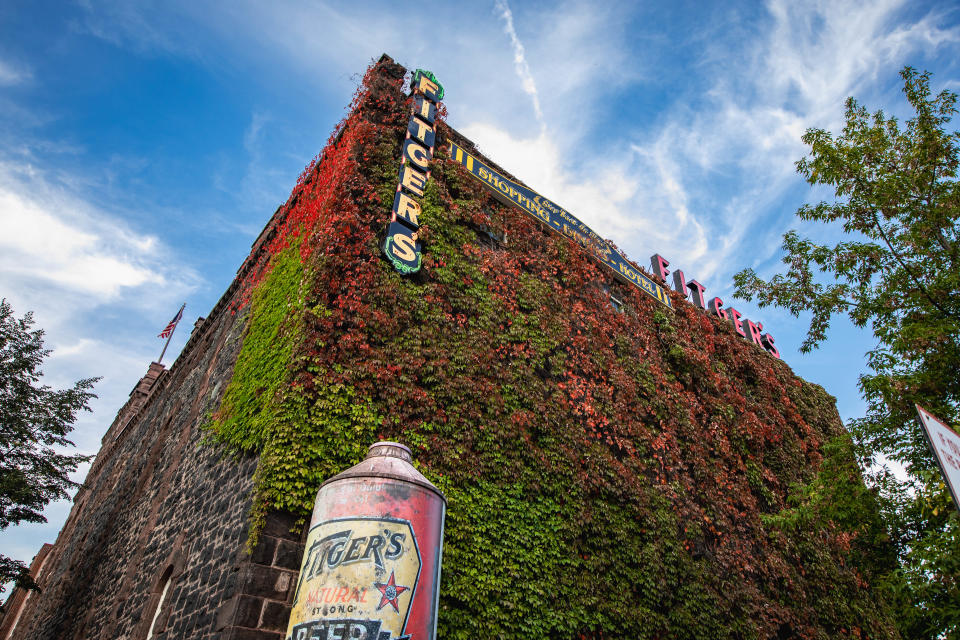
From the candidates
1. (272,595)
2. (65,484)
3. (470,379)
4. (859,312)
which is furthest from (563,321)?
(65,484)

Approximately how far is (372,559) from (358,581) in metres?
0.24

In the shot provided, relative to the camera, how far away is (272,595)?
718cm

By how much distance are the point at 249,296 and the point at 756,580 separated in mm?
14554

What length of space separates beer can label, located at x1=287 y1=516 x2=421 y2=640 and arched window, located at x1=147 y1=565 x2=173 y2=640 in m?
4.94

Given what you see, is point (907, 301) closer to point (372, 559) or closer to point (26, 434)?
point (372, 559)

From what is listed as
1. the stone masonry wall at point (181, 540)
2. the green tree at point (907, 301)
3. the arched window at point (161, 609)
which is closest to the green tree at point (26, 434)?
the stone masonry wall at point (181, 540)

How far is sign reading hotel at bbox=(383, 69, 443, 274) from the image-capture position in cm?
1129

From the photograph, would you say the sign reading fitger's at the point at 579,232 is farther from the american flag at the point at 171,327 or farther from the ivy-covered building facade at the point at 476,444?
the american flag at the point at 171,327

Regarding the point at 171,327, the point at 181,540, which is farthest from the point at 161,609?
the point at 171,327

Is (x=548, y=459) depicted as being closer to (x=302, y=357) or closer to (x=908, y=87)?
(x=302, y=357)

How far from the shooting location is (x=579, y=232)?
55.8 feet

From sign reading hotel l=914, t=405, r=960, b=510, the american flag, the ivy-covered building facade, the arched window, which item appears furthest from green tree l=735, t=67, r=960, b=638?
the american flag

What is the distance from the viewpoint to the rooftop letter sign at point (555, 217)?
15039 millimetres

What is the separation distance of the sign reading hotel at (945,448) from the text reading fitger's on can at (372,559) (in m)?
4.69
